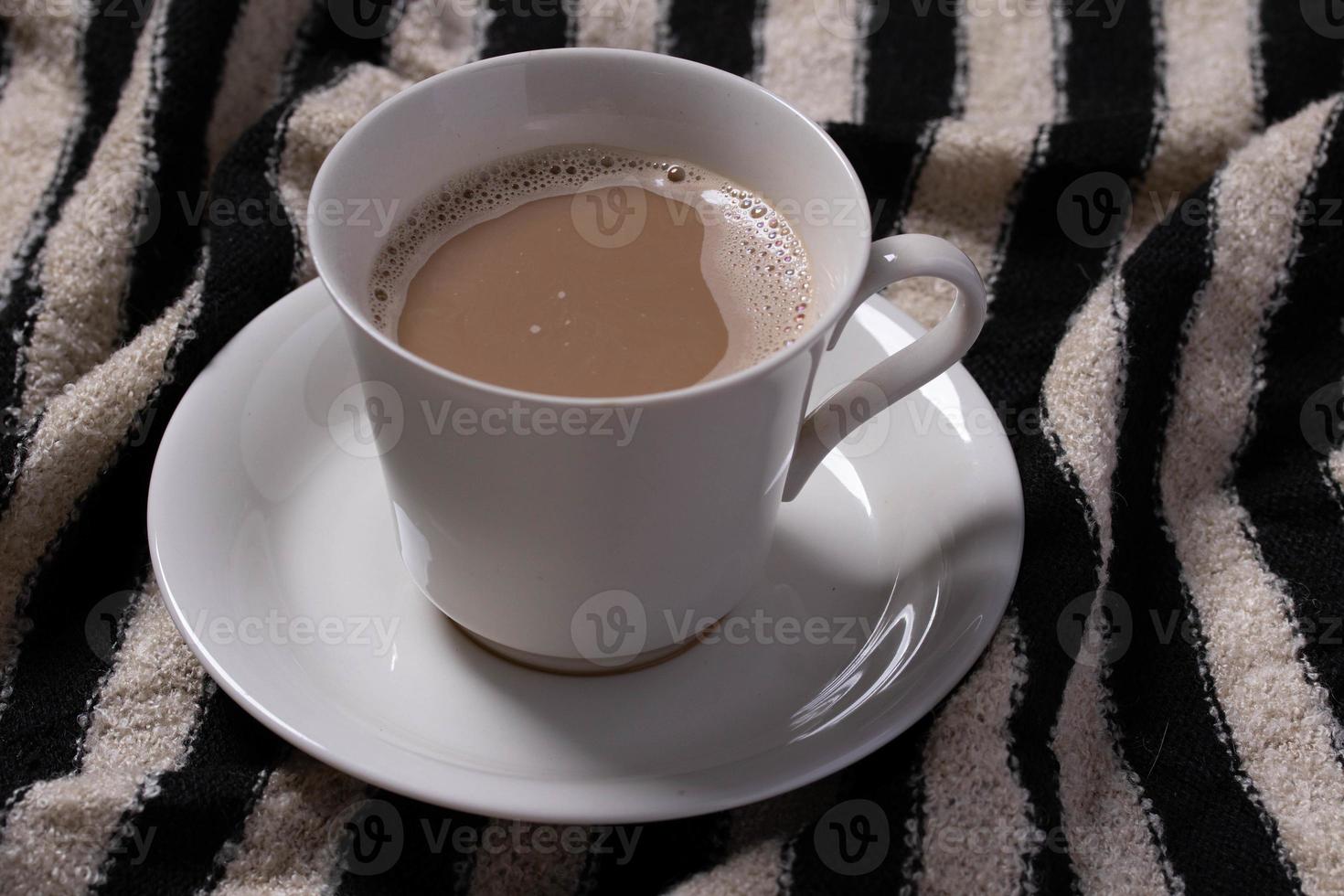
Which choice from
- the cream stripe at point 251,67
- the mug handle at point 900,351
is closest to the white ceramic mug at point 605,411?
the mug handle at point 900,351

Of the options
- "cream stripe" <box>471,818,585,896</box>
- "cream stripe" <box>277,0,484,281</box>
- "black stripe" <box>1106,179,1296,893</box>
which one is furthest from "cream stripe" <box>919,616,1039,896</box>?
"cream stripe" <box>277,0,484,281</box>

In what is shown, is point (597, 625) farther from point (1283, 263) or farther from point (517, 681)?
point (1283, 263)

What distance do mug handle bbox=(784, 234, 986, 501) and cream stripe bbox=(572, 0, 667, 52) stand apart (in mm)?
712

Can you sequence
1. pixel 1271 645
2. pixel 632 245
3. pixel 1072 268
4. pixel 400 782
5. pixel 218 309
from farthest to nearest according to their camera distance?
pixel 1072 268 → pixel 218 309 → pixel 1271 645 → pixel 632 245 → pixel 400 782

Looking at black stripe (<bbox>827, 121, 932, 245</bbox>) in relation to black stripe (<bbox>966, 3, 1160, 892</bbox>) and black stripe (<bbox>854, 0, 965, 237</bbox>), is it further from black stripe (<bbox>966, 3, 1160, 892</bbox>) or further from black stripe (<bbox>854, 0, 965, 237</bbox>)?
black stripe (<bbox>966, 3, 1160, 892</bbox>)

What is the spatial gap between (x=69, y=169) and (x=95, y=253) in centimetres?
18

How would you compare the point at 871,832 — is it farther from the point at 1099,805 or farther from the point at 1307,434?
the point at 1307,434

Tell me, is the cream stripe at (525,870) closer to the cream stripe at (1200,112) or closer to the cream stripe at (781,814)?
the cream stripe at (781,814)

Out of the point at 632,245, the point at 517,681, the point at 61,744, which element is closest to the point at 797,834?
the point at 517,681

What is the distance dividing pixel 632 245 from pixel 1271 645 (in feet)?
1.82

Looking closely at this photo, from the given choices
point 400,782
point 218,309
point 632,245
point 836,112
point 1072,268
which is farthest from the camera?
point 836,112

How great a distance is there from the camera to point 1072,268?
1209 millimetres

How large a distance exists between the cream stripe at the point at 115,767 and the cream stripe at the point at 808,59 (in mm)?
829

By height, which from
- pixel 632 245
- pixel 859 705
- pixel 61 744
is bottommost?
pixel 61 744
